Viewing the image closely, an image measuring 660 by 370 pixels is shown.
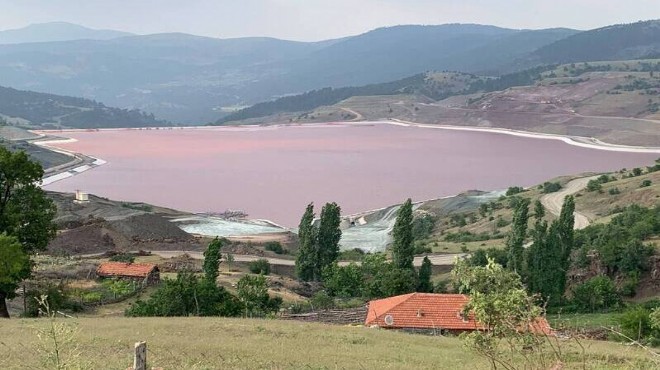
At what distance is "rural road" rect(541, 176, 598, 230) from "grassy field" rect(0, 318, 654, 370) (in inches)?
1436

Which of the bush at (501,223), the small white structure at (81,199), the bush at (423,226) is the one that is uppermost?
the small white structure at (81,199)

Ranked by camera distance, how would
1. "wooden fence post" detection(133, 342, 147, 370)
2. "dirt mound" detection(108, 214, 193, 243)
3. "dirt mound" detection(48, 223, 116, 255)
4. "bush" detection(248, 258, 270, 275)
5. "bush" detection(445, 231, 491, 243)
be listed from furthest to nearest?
1. "dirt mound" detection(108, 214, 193, 243)
2. "bush" detection(445, 231, 491, 243)
3. "dirt mound" detection(48, 223, 116, 255)
4. "bush" detection(248, 258, 270, 275)
5. "wooden fence post" detection(133, 342, 147, 370)

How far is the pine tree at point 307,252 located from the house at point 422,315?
12940mm

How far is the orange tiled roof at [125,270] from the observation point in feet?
110

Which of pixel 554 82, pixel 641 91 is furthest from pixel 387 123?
pixel 641 91

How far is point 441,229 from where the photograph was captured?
6222cm

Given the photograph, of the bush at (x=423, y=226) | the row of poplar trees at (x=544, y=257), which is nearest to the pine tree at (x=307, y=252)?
the row of poplar trees at (x=544, y=257)

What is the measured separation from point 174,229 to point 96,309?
30669 millimetres

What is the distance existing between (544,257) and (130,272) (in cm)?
2019

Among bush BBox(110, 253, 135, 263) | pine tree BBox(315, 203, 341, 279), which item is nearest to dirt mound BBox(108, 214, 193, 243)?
bush BBox(110, 253, 135, 263)

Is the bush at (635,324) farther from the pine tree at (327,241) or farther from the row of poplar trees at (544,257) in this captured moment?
the pine tree at (327,241)

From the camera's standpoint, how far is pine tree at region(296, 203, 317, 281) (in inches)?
1500

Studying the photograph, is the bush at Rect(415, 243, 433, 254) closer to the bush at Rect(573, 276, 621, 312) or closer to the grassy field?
the bush at Rect(573, 276, 621, 312)

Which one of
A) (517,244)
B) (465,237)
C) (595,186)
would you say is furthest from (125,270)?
(595,186)
